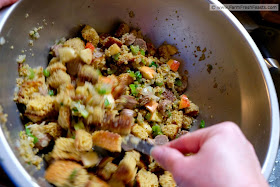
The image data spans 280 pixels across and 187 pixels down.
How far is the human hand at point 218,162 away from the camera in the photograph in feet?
2.62

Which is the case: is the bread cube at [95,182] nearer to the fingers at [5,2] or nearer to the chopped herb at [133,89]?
the chopped herb at [133,89]

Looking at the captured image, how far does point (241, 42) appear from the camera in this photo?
159 centimetres

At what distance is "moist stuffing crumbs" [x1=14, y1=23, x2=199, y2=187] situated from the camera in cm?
124

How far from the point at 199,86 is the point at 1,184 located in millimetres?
1266

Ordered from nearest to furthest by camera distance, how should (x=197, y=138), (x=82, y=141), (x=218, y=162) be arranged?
1. (x=218, y=162)
2. (x=197, y=138)
3. (x=82, y=141)

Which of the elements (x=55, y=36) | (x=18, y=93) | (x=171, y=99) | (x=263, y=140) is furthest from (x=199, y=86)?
(x=18, y=93)

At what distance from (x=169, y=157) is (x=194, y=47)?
1064mm

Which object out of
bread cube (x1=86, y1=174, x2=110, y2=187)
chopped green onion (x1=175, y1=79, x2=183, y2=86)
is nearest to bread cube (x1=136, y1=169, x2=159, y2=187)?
bread cube (x1=86, y1=174, x2=110, y2=187)

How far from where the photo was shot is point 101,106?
1356 millimetres

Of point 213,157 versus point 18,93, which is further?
point 18,93

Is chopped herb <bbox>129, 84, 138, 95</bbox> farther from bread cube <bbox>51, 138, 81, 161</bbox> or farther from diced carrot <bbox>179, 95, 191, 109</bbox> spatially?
bread cube <bbox>51, 138, 81, 161</bbox>

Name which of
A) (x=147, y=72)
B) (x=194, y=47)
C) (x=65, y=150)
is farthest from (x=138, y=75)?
(x=65, y=150)

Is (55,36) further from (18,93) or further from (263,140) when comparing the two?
(263,140)

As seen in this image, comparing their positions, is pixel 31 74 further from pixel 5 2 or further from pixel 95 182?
pixel 95 182
